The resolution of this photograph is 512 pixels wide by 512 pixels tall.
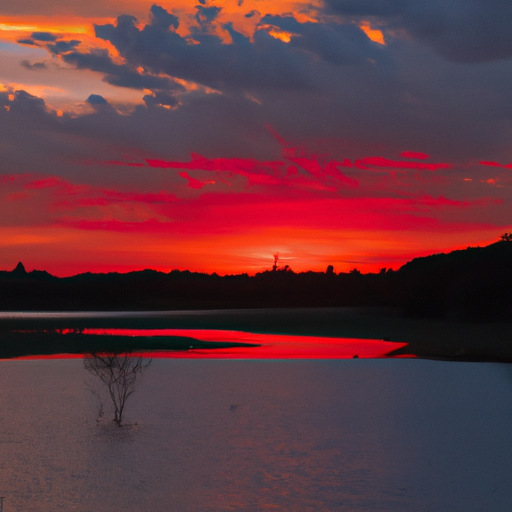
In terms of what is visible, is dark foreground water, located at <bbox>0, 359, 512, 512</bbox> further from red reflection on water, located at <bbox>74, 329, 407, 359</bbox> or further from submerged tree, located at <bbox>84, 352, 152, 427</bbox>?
red reflection on water, located at <bbox>74, 329, 407, 359</bbox>

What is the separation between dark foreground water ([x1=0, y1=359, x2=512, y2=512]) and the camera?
10.7 metres

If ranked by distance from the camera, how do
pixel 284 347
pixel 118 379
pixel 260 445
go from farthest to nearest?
pixel 284 347 < pixel 118 379 < pixel 260 445

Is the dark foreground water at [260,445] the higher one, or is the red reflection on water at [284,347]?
the red reflection on water at [284,347]

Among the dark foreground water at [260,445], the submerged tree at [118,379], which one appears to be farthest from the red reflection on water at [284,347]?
the dark foreground water at [260,445]

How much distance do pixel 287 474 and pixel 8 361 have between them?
68.5ft

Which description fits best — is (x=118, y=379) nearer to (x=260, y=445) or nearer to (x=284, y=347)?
(x=260, y=445)

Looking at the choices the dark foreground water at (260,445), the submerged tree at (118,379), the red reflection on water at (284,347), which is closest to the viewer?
the dark foreground water at (260,445)

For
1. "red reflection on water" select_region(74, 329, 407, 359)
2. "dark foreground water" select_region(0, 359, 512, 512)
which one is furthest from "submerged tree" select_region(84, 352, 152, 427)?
"red reflection on water" select_region(74, 329, 407, 359)

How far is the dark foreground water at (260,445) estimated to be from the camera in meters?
10.7

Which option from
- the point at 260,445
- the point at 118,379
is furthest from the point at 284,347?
the point at 260,445

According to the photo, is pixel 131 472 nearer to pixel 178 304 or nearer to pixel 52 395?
pixel 52 395

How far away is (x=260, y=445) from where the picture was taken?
14.1 m

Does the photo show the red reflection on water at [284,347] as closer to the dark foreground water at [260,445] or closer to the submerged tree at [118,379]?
the submerged tree at [118,379]

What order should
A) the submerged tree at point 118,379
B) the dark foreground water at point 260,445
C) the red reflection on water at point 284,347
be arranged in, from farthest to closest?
the red reflection on water at point 284,347
the submerged tree at point 118,379
the dark foreground water at point 260,445
